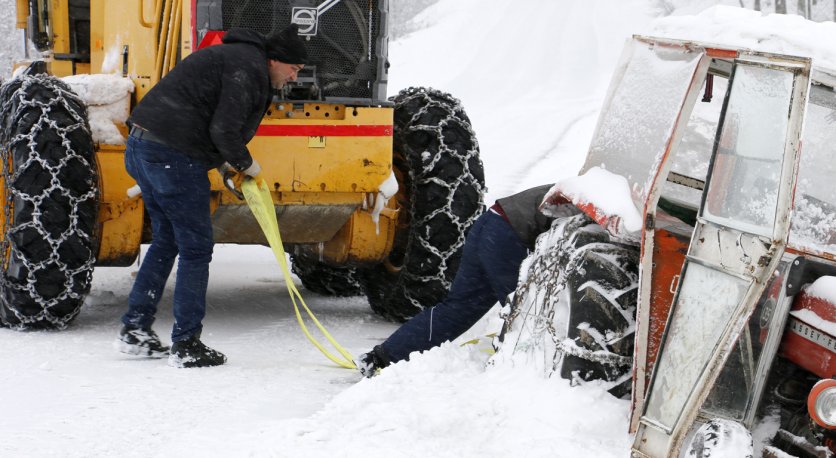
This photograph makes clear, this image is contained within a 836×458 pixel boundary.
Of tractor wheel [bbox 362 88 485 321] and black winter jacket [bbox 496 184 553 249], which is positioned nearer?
black winter jacket [bbox 496 184 553 249]

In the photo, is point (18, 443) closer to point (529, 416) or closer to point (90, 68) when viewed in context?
point (529, 416)

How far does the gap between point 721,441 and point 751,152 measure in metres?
0.95

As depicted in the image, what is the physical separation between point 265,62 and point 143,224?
1.58m

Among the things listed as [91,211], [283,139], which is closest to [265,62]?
[283,139]

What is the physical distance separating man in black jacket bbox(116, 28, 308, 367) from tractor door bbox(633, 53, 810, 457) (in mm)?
2651

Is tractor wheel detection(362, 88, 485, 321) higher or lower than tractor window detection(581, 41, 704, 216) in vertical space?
lower

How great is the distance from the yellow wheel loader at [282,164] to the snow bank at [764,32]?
271 cm

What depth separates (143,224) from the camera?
6809 mm

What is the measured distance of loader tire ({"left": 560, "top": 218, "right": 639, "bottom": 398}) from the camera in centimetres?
421

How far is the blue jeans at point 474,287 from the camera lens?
206 inches

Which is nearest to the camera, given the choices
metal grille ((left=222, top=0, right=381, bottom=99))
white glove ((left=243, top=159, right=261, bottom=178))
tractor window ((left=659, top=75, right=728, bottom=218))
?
tractor window ((left=659, top=75, right=728, bottom=218))

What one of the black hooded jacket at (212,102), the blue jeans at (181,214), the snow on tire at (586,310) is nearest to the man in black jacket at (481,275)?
the snow on tire at (586,310)

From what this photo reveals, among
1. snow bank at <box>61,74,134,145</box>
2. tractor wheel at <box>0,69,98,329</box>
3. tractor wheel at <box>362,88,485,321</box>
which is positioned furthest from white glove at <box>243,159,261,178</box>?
tractor wheel at <box>362,88,485,321</box>

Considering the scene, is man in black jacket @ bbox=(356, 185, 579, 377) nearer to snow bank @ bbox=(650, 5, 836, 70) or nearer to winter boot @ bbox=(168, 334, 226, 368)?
winter boot @ bbox=(168, 334, 226, 368)
